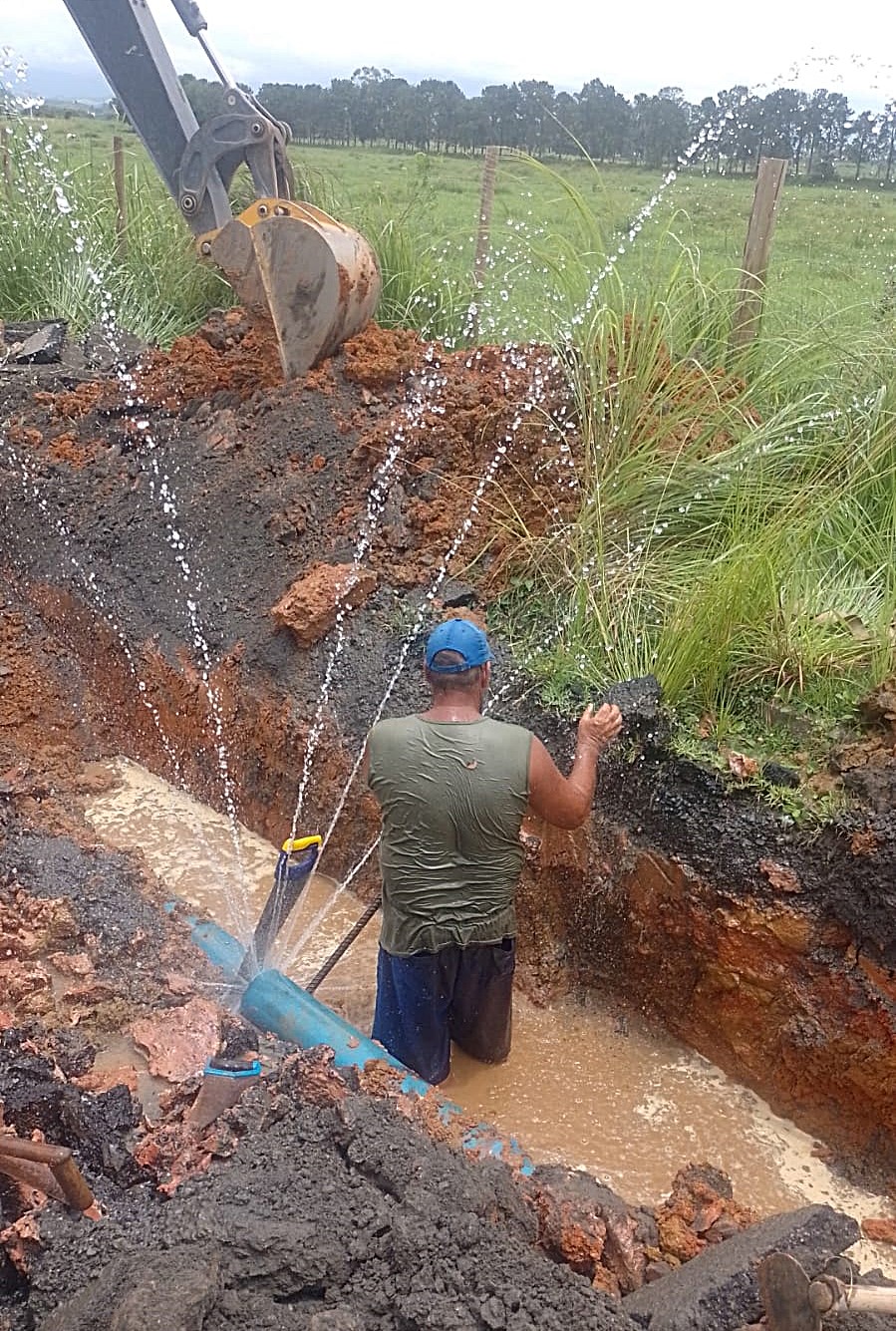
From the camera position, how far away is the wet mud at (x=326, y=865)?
7.19 feet

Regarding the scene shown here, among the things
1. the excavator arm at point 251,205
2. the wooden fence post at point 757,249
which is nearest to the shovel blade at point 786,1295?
the wooden fence post at point 757,249

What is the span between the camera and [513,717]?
421 cm

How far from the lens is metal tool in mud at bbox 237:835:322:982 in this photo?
3.56 meters

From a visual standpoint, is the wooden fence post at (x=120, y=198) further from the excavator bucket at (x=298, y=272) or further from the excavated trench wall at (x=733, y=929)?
the excavated trench wall at (x=733, y=929)

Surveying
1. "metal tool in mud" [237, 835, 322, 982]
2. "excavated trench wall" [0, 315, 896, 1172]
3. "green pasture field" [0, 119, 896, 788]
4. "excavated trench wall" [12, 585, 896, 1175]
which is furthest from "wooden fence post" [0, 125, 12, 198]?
"metal tool in mud" [237, 835, 322, 982]

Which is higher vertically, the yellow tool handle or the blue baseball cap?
the blue baseball cap

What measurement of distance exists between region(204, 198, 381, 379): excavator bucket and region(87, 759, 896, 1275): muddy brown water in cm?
320

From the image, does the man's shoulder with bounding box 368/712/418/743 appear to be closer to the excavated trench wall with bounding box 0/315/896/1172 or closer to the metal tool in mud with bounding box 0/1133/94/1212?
the excavated trench wall with bounding box 0/315/896/1172

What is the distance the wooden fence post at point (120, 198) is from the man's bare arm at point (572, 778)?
7.32 m

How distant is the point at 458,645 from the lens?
3.03m

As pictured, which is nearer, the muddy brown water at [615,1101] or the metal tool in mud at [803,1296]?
the metal tool in mud at [803,1296]

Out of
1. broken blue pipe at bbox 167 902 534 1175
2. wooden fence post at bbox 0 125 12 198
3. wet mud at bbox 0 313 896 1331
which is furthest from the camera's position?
wooden fence post at bbox 0 125 12 198

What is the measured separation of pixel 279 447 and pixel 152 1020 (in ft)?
10.7

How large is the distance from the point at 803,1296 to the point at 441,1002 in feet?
5.42
